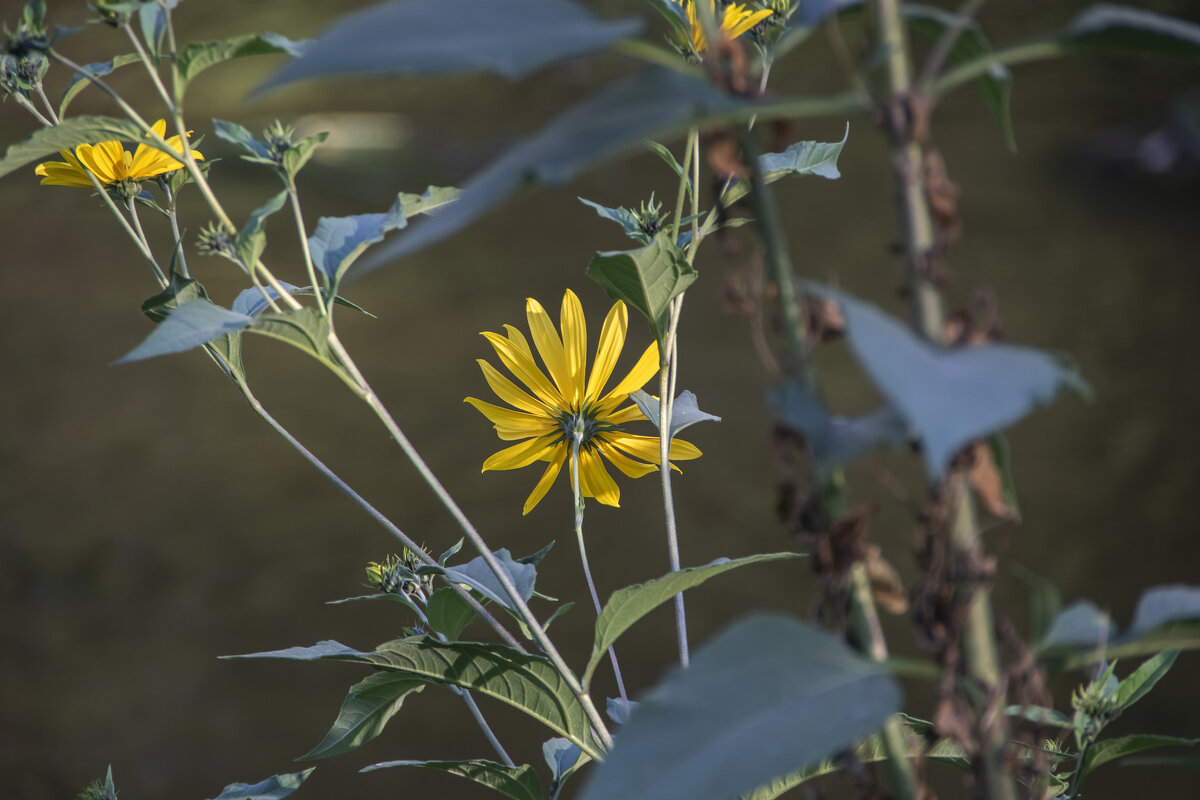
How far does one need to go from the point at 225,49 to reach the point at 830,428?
168mm

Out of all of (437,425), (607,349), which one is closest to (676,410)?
(607,349)

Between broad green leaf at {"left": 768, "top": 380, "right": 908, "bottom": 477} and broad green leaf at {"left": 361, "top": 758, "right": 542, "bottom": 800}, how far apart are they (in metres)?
0.17

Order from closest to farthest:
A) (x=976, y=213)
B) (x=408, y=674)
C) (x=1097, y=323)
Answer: (x=408, y=674)
(x=1097, y=323)
(x=976, y=213)

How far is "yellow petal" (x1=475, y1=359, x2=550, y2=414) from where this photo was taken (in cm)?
33

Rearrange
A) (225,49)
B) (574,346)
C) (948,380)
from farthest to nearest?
1. (574,346)
2. (225,49)
3. (948,380)

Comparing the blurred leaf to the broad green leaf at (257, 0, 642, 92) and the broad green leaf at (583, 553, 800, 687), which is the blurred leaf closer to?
the broad green leaf at (257, 0, 642, 92)

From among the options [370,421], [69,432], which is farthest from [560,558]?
[69,432]

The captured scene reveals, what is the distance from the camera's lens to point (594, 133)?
13cm

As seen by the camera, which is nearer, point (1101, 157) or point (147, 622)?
point (147, 622)

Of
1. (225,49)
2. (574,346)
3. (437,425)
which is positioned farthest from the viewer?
(437,425)

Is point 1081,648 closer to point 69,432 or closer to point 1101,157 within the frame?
point 69,432

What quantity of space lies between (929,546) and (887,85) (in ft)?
0.22

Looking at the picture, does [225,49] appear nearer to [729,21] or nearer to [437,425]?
[729,21]

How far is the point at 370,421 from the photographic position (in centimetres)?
172
